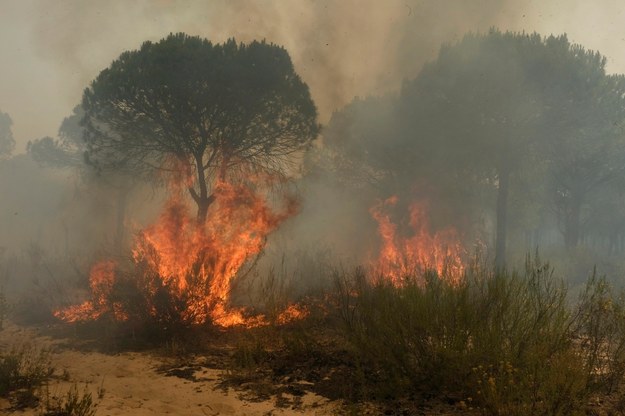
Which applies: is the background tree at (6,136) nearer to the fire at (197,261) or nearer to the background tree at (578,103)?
the fire at (197,261)

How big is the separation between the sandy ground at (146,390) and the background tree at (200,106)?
621 centimetres

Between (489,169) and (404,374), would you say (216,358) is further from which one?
(489,169)

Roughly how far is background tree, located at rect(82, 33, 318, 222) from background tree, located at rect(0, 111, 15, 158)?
34954mm

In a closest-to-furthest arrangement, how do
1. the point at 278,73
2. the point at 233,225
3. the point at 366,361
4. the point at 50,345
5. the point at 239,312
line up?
the point at 366,361, the point at 50,345, the point at 239,312, the point at 233,225, the point at 278,73

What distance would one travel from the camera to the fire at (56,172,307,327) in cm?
998

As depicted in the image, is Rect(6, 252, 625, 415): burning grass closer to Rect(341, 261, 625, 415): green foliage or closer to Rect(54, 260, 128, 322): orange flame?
Rect(341, 261, 625, 415): green foliage

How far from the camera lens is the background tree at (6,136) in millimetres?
40781

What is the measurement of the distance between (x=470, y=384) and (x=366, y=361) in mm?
1941

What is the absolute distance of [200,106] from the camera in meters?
13.5

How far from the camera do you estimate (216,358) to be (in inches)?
324

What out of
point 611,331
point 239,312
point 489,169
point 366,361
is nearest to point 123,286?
point 239,312

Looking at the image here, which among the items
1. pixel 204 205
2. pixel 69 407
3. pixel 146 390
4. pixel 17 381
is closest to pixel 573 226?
pixel 204 205

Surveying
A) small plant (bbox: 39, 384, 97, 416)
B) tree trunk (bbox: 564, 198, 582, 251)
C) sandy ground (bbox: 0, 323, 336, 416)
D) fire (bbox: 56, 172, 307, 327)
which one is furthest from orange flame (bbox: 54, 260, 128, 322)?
tree trunk (bbox: 564, 198, 582, 251)

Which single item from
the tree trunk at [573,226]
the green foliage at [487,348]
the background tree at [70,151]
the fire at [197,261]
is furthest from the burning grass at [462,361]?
the tree trunk at [573,226]
